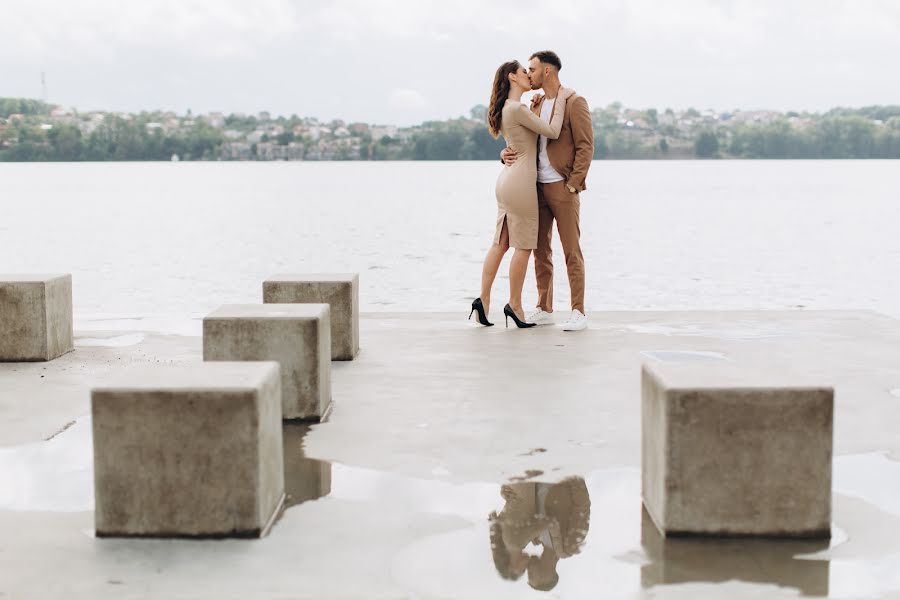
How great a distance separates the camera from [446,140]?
176875 mm

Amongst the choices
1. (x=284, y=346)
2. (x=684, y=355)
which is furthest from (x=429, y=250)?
(x=284, y=346)

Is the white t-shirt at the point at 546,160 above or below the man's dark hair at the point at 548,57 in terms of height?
below

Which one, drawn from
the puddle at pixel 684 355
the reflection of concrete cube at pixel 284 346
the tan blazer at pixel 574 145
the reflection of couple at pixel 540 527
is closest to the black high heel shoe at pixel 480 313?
the tan blazer at pixel 574 145

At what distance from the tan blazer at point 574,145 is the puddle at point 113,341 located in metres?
4.19

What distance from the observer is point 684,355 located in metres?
9.97

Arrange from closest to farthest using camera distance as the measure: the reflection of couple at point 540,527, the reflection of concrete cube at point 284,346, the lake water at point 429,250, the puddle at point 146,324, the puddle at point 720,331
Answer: the reflection of couple at point 540,527
the reflection of concrete cube at point 284,346
the puddle at point 720,331
the puddle at point 146,324
the lake water at point 429,250

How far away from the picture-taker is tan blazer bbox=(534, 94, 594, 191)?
36.9 ft

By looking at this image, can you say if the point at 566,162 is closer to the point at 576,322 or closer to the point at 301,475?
the point at 576,322

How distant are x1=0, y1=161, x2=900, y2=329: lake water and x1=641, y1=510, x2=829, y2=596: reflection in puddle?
26.2 feet

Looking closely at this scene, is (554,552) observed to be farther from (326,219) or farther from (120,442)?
(326,219)

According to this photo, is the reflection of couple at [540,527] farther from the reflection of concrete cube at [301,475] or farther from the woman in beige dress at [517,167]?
the woman in beige dress at [517,167]

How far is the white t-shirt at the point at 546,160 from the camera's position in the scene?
11.4 m

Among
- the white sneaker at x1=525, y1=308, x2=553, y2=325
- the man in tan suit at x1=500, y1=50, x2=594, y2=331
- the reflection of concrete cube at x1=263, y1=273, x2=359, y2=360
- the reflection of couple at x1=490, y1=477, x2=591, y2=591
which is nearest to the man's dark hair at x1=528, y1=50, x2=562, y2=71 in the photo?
the man in tan suit at x1=500, y1=50, x2=594, y2=331

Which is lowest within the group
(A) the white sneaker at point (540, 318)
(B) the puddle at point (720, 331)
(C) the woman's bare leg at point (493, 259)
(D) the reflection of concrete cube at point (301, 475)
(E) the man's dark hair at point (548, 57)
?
(D) the reflection of concrete cube at point (301, 475)
